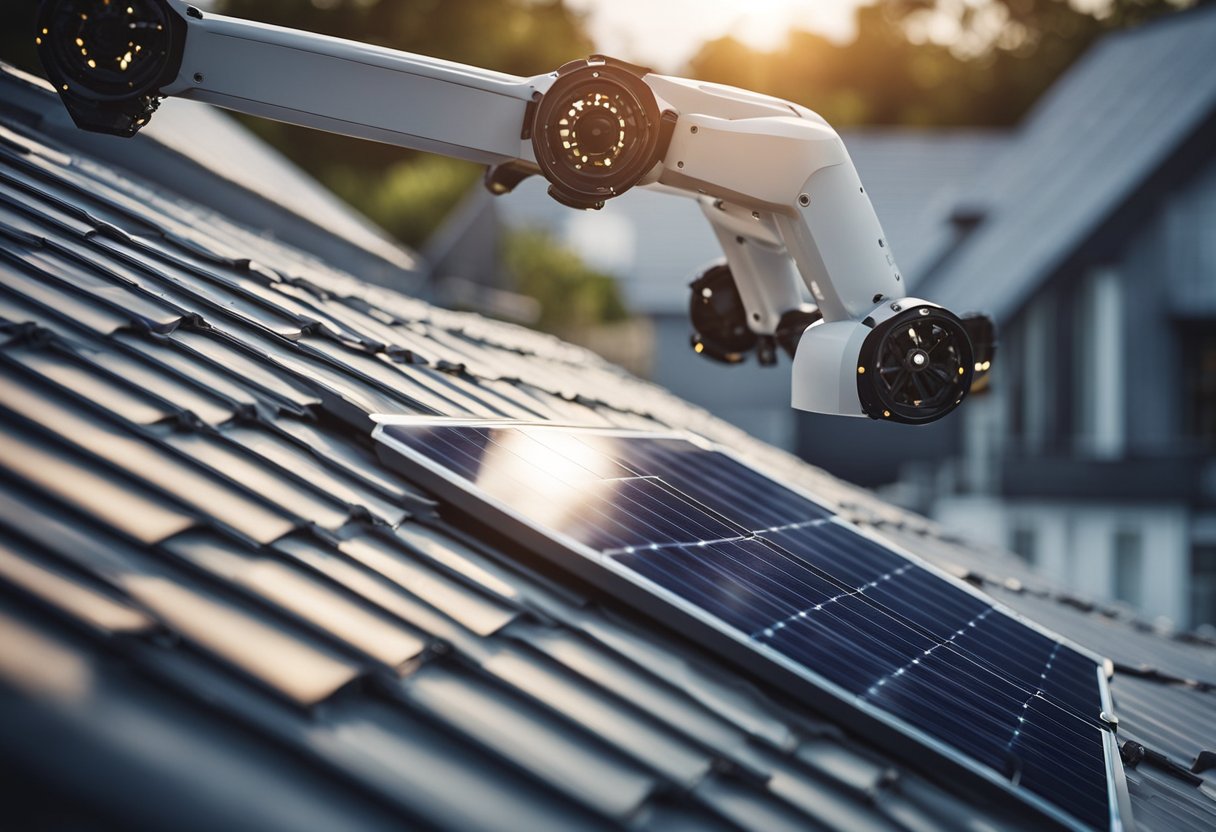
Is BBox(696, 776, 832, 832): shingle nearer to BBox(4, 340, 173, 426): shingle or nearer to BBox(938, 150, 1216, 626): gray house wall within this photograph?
BBox(4, 340, 173, 426): shingle

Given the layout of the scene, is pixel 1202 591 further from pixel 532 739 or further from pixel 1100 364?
pixel 532 739

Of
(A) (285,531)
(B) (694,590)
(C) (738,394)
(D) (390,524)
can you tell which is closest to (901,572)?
(B) (694,590)

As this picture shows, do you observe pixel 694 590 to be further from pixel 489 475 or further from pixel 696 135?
pixel 696 135

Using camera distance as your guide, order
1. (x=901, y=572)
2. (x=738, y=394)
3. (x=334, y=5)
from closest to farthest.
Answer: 1. (x=901, y=572)
2. (x=738, y=394)
3. (x=334, y=5)

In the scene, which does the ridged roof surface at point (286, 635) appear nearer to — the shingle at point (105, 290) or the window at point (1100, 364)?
the shingle at point (105, 290)

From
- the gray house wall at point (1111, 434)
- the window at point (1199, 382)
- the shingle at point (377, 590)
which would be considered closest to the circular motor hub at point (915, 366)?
the shingle at point (377, 590)

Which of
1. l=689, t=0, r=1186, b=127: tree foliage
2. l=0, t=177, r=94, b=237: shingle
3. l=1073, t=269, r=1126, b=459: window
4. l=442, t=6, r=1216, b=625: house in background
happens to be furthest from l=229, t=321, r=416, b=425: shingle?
l=689, t=0, r=1186, b=127: tree foliage
